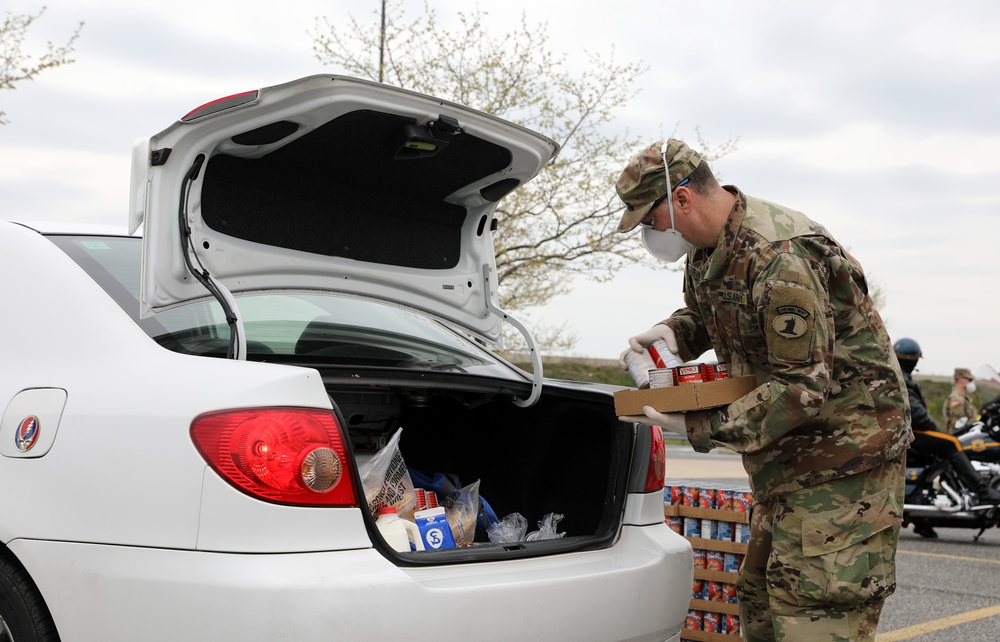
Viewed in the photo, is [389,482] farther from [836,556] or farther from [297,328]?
[836,556]

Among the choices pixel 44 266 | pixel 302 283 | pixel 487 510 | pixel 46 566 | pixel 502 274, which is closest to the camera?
pixel 46 566

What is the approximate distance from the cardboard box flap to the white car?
0.28 meters

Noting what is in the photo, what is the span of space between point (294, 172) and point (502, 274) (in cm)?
1198

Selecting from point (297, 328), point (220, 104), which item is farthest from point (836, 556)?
point (220, 104)

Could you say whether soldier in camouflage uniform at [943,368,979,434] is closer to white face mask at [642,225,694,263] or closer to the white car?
the white car

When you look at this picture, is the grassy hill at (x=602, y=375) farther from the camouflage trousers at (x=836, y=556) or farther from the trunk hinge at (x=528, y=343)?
the camouflage trousers at (x=836, y=556)

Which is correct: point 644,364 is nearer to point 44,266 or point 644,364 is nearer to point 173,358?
point 173,358

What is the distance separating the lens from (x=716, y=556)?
3.66 meters

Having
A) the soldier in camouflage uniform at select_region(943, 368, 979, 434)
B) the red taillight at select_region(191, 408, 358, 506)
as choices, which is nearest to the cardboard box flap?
the red taillight at select_region(191, 408, 358, 506)

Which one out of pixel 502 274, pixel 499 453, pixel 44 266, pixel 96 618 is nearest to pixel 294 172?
pixel 44 266

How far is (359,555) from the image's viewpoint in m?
2.10

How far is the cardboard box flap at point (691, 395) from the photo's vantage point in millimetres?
2555

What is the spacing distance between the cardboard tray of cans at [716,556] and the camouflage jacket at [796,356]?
79cm

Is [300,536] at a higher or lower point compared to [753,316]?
lower
